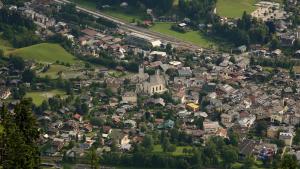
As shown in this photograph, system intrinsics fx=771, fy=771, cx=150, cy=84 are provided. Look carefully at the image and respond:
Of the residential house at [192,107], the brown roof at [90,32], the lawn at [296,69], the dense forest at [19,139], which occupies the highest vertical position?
the dense forest at [19,139]

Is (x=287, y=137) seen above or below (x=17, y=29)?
below

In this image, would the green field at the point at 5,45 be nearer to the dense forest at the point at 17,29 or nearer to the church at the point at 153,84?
the dense forest at the point at 17,29

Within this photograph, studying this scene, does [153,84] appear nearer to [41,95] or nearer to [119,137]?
[41,95]

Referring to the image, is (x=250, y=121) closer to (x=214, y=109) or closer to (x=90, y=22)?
(x=214, y=109)

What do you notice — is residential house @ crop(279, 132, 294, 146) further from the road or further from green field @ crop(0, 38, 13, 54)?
green field @ crop(0, 38, 13, 54)

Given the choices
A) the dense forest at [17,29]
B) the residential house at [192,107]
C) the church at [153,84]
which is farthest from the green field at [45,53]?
the residential house at [192,107]

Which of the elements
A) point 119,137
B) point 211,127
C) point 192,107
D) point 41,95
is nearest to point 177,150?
point 119,137

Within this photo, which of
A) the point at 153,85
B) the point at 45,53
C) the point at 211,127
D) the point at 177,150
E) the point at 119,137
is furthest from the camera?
the point at 45,53
